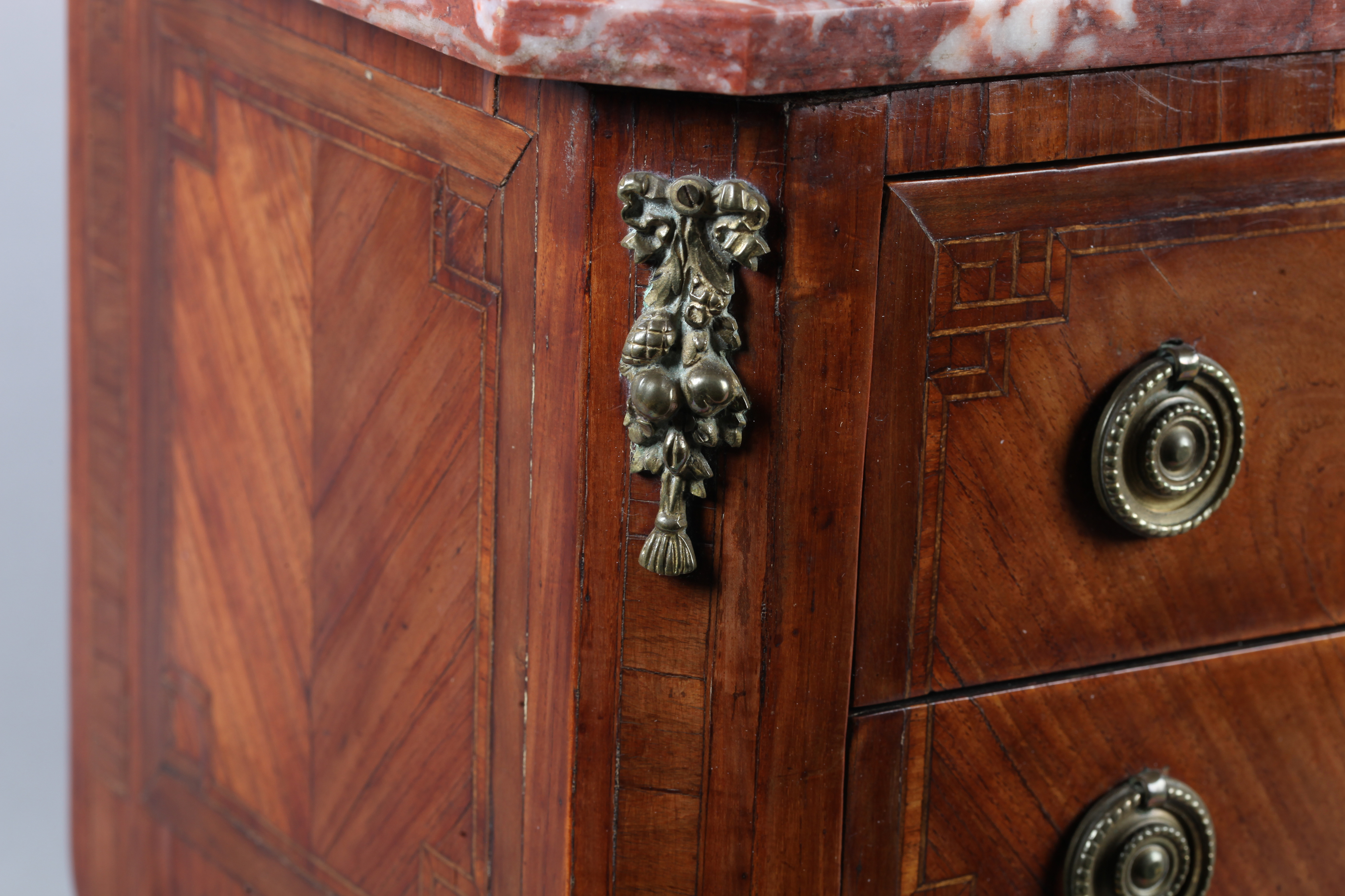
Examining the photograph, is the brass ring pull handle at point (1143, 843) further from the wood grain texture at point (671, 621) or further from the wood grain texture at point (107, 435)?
the wood grain texture at point (107, 435)

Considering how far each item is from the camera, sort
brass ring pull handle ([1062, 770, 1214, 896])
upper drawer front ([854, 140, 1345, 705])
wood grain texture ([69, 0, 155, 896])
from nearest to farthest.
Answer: upper drawer front ([854, 140, 1345, 705]) < brass ring pull handle ([1062, 770, 1214, 896]) < wood grain texture ([69, 0, 155, 896])

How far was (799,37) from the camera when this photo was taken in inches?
29.8

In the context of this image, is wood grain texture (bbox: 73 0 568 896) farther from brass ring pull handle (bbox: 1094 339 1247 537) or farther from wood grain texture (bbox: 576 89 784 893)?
brass ring pull handle (bbox: 1094 339 1247 537)

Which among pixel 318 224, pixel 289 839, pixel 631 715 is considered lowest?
pixel 289 839

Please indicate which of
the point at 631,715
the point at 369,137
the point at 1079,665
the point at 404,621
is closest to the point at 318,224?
the point at 369,137

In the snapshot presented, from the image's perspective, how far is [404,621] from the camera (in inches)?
39.4

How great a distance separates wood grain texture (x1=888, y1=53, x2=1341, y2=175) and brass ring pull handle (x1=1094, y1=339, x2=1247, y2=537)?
112 mm

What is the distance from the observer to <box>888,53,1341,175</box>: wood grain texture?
83 centimetres

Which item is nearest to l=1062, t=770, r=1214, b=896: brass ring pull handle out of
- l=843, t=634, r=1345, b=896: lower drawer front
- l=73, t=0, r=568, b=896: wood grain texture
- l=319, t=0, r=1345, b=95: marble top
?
l=843, t=634, r=1345, b=896: lower drawer front

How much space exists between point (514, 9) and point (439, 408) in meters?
0.25

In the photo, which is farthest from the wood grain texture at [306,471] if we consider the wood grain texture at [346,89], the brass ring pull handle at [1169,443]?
the brass ring pull handle at [1169,443]

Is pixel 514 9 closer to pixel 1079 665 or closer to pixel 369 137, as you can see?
pixel 369 137

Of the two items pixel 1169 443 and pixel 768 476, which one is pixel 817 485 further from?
pixel 1169 443

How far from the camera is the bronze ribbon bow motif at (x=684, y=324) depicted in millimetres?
791
